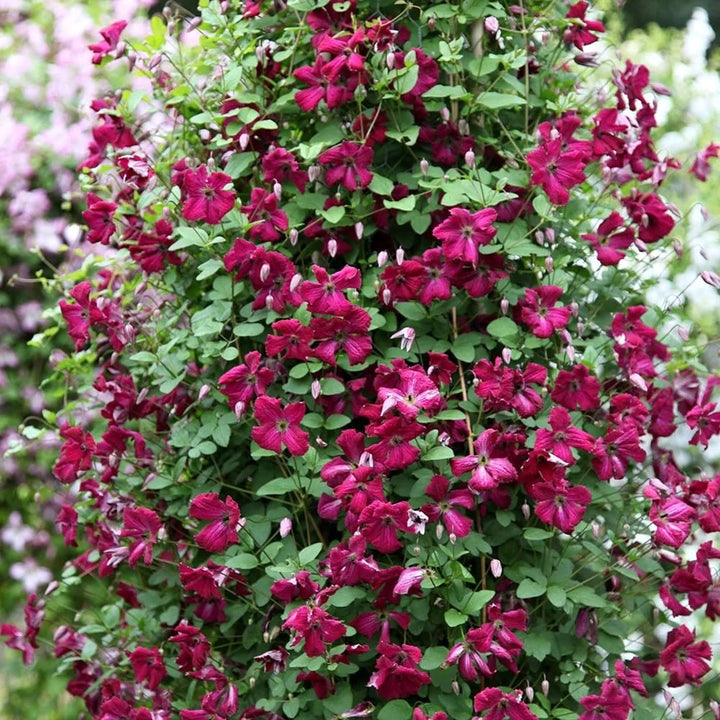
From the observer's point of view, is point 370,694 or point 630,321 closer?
point 370,694

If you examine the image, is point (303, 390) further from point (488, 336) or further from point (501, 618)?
point (501, 618)

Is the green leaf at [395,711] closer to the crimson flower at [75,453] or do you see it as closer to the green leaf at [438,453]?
the green leaf at [438,453]

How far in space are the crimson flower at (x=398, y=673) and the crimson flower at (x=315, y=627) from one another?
0.07 meters

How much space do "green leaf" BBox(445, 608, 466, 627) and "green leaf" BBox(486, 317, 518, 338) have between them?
0.43 m

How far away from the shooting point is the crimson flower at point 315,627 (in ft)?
4.94

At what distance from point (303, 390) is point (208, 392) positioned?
0.17 m

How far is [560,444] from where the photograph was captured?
63.8 inches

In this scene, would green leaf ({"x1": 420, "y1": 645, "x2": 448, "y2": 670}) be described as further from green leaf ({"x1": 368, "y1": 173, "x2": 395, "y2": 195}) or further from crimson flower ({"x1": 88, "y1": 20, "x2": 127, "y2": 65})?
crimson flower ({"x1": 88, "y1": 20, "x2": 127, "y2": 65})

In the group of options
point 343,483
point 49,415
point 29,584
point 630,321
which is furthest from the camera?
point 29,584

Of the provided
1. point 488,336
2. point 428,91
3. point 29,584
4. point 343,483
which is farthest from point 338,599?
point 29,584

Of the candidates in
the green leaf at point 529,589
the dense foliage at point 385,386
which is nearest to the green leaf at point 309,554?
the dense foliage at point 385,386

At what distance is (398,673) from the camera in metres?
1.54

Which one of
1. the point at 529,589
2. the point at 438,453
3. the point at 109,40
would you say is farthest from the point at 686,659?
the point at 109,40

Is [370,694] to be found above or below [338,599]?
below
